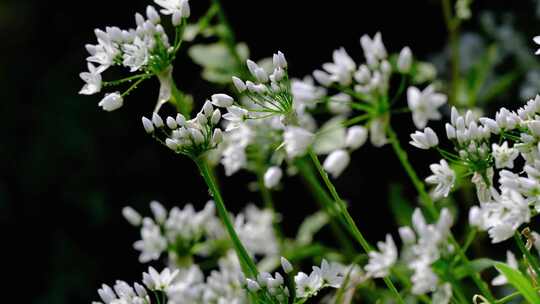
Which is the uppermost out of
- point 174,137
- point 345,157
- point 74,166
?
point 74,166

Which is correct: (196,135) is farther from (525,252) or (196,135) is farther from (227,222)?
(525,252)

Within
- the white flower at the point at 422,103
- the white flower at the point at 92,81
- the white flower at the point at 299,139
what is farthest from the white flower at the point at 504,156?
the white flower at the point at 92,81

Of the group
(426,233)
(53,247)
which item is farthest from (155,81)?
(426,233)

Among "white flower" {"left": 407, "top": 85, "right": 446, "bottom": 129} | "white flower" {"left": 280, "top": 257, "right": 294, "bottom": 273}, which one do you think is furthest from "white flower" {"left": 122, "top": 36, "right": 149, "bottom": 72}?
"white flower" {"left": 407, "top": 85, "right": 446, "bottom": 129}

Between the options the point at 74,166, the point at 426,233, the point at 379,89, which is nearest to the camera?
the point at 426,233

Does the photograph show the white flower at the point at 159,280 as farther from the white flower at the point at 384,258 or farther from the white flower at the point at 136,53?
the white flower at the point at 384,258

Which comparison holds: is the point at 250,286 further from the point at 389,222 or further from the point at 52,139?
the point at 52,139

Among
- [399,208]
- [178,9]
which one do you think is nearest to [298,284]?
[178,9]
